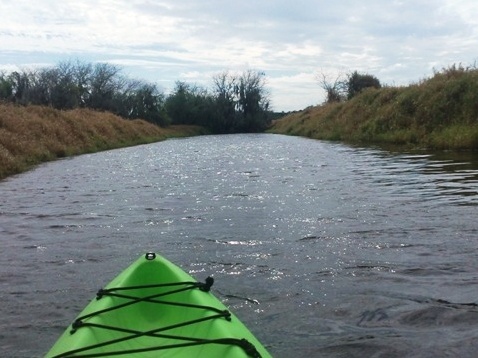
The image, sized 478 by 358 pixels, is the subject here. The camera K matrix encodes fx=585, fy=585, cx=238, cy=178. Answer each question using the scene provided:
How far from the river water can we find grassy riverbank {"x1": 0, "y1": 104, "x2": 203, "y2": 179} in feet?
19.5

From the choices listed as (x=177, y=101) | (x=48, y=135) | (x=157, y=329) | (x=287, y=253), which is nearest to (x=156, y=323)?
(x=157, y=329)

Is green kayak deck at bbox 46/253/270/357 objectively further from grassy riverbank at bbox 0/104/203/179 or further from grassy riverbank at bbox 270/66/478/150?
grassy riverbank at bbox 270/66/478/150

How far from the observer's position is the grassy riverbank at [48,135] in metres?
18.6

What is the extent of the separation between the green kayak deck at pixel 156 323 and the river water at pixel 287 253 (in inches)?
26.7

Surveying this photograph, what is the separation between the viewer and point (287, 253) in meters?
6.42

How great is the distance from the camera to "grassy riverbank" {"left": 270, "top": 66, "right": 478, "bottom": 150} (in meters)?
19.4

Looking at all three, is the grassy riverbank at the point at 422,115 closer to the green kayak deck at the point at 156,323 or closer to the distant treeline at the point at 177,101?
the green kayak deck at the point at 156,323

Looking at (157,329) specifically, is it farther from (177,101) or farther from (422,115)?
(177,101)

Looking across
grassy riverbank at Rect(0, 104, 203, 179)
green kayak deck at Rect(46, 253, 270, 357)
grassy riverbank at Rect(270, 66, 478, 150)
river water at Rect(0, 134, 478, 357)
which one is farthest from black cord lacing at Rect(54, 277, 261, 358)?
grassy riverbank at Rect(270, 66, 478, 150)

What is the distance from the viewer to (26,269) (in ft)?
19.8

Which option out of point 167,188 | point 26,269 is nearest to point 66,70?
point 167,188

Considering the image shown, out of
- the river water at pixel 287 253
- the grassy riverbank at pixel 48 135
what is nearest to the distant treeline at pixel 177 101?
the grassy riverbank at pixel 48 135

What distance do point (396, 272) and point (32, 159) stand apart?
53.6ft

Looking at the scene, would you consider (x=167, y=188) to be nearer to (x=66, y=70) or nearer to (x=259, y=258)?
(x=259, y=258)
